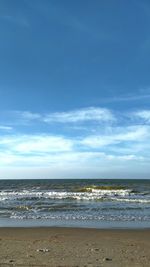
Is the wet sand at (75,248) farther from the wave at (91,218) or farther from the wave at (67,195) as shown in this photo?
the wave at (67,195)

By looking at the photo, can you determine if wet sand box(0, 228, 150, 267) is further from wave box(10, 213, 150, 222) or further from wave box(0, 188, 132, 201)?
wave box(0, 188, 132, 201)

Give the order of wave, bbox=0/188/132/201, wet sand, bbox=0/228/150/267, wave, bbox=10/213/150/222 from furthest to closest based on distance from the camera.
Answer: wave, bbox=0/188/132/201 < wave, bbox=10/213/150/222 < wet sand, bbox=0/228/150/267

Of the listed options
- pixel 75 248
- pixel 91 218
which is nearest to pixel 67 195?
pixel 91 218

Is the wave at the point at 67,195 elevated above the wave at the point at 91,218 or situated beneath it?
elevated above

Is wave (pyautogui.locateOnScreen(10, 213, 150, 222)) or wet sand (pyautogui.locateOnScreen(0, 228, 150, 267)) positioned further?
wave (pyautogui.locateOnScreen(10, 213, 150, 222))

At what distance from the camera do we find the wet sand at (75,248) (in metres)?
8.63

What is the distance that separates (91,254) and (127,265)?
4.91 ft

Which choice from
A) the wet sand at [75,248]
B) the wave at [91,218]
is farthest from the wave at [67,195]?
the wet sand at [75,248]

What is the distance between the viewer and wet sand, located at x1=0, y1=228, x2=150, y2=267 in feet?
28.3


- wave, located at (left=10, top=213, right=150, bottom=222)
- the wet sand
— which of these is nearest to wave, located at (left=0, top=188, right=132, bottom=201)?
wave, located at (left=10, top=213, right=150, bottom=222)

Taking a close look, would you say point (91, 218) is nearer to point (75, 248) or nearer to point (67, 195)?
point (75, 248)

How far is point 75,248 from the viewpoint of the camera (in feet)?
35.4

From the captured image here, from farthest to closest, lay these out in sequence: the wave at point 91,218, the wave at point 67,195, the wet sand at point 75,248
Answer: the wave at point 67,195 → the wave at point 91,218 → the wet sand at point 75,248

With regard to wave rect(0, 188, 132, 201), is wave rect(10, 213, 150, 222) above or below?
below
